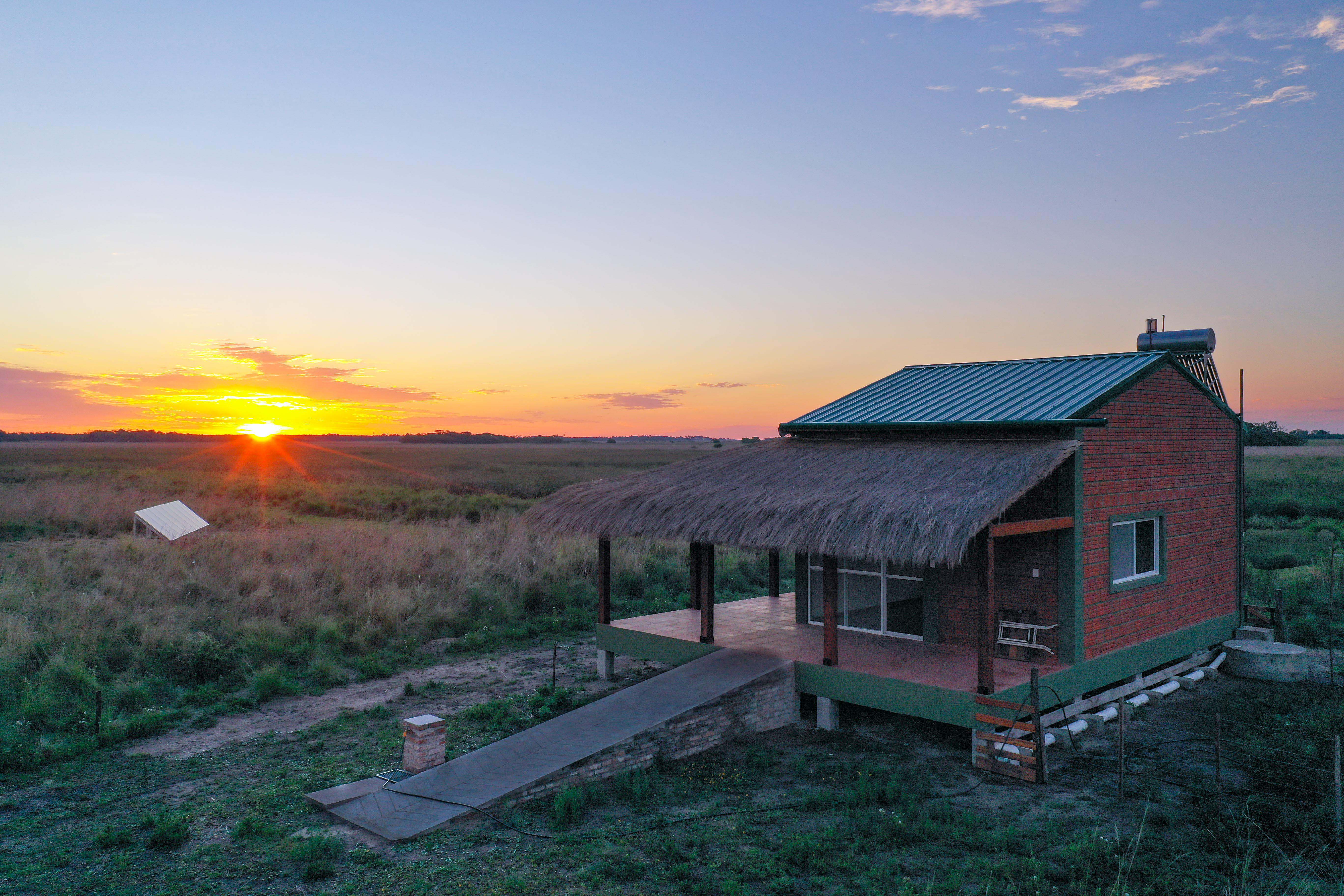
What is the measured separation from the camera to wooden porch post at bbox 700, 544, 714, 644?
459 inches

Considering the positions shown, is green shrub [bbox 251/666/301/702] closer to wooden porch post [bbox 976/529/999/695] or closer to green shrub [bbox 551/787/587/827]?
green shrub [bbox 551/787/587/827]

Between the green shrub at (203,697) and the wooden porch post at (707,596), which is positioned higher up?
the wooden porch post at (707,596)

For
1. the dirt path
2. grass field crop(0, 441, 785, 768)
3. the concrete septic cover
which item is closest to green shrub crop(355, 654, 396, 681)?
grass field crop(0, 441, 785, 768)

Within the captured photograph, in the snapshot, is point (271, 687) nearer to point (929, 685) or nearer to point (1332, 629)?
point (929, 685)

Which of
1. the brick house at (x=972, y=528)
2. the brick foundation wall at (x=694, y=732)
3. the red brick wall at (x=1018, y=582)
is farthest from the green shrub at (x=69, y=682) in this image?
the red brick wall at (x=1018, y=582)

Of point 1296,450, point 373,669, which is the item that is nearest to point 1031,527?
point 373,669

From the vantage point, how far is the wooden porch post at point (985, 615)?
884 cm

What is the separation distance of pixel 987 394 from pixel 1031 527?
3.58 metres

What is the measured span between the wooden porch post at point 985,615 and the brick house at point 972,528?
2 centimetres

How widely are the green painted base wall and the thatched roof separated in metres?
1.61

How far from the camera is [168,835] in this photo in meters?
7.01

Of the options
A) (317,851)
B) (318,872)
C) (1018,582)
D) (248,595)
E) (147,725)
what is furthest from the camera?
(248,595)

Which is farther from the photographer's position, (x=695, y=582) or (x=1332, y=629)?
(x=695, y=582)

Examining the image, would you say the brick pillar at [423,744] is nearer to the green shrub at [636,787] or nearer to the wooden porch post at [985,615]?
the green shrub at [636,787]
